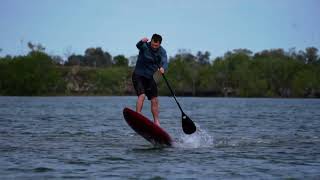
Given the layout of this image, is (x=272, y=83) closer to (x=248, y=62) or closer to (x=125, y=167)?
(x=248, y=62)

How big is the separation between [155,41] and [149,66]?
2.20 feet

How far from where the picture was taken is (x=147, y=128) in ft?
47.7

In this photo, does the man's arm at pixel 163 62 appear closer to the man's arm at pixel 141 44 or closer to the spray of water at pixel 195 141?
the man's arm at pixel 141 44

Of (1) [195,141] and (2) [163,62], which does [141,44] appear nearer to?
(2) [163,62]

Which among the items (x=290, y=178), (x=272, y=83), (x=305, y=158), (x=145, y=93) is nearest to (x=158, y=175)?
(x=290, y=178)

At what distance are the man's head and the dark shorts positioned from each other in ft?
2.67

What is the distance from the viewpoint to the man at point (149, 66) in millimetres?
14828

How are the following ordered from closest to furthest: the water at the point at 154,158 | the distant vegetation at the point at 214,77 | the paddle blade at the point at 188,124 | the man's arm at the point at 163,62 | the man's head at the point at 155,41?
the water at the point at 154,158, the man's head at the point at 155,41, the man's arm at the point at 163,62, the paddle blade at the point at 188,124, the distant vegetation at the point at 214,77

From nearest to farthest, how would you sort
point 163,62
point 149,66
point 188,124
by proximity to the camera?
point 163,62 < point 149,66 < point 188,124

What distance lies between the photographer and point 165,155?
42.7 ft

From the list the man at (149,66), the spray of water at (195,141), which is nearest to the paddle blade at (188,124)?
the spray of water at (195,141)

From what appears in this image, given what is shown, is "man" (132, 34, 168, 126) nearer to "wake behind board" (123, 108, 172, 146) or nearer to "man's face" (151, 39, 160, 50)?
"man's face" (151, 39, 160, 50)

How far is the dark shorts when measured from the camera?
1518 centimetres

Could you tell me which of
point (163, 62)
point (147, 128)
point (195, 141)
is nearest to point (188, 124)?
point (195, 141)
